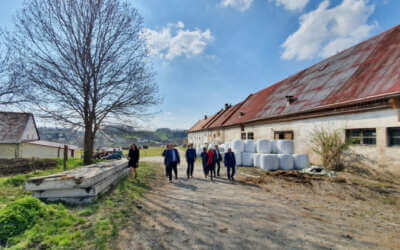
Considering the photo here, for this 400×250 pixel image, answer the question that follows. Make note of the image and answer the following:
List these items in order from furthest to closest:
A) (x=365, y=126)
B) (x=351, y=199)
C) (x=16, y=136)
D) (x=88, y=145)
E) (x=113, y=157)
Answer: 1. (x=113, y=157)
2. (x=16, y=136)
3. (x=88, y=145)
4. (x=365, y=126)
5. (x=351, y=199)

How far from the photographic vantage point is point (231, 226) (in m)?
3.58

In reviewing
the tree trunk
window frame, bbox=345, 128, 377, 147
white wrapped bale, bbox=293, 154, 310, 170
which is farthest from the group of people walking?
the tree trunk

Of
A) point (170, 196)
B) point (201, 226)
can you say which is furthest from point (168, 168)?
point (201, 226)

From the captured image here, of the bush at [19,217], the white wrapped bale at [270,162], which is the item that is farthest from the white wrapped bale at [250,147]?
the bush at [19,217]

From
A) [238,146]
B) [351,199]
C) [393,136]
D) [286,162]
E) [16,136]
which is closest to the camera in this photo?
[351,199]

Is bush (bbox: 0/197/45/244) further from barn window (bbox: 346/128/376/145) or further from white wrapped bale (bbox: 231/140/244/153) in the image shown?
barn window (bbox: 346/128/376/145)

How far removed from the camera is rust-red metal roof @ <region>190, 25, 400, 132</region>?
8.07 meters

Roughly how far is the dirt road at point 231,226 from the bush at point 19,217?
1.77 meters

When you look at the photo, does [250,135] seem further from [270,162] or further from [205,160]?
[205,160]

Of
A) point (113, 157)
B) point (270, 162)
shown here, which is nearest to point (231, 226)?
point (270, 162)

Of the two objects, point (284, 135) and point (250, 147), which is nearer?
point (250, 147)

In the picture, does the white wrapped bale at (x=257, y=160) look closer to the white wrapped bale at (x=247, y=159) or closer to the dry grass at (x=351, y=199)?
the white wrapped bale at (x=247, y=159)

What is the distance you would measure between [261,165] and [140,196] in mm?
7214

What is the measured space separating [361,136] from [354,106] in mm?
1410
